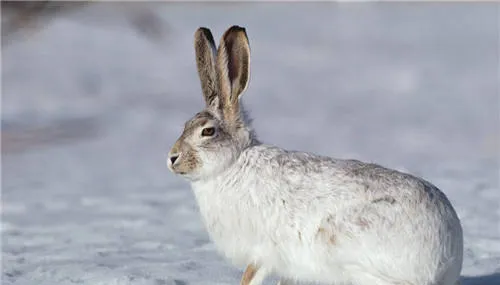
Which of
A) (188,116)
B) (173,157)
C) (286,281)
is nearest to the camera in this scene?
(173,157)

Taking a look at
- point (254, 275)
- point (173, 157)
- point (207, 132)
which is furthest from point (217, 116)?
point (254, 275)

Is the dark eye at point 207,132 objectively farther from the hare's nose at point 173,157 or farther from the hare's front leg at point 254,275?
the hare's front leg at point 254,275

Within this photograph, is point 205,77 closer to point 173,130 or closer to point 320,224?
point 320,224

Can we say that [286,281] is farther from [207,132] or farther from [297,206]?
[207,132]

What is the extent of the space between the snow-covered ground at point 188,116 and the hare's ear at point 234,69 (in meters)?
0.79

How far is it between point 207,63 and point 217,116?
21cm

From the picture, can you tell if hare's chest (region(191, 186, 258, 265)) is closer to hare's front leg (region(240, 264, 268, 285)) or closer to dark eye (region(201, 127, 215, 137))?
hare's front leg (region(240, 264, 268, 285))

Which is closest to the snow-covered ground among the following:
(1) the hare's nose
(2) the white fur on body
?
(2) the white fur on body

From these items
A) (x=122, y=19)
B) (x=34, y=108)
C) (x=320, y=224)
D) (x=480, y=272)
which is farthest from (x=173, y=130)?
(x=320, y=224)

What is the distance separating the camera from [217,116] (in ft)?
11.7

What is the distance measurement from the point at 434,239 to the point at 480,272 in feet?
3.16

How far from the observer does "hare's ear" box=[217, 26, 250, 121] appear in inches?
139

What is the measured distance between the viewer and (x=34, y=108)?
9438 mm

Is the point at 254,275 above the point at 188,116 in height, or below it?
below
